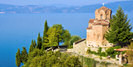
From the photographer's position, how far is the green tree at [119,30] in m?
19.6

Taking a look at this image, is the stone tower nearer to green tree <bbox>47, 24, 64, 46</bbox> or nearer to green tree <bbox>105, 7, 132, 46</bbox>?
green tree <bbox>105, 7, 132, 46</bbox>

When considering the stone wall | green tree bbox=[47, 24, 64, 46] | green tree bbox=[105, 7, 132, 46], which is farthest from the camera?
green tree bbox=[47, 24, 64, 46]

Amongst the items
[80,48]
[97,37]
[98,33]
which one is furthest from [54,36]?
[98,33]

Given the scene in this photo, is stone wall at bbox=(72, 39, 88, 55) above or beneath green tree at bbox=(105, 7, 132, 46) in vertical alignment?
beneath

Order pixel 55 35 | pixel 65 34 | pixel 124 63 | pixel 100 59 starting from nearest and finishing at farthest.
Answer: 1. pixel 124 63
2. pixel 100 59
3. pixel 55 35
4. pixel 65 34

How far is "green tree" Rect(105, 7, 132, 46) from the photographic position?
19.6 meters

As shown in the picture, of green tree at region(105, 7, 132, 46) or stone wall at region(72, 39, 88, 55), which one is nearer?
green tree at region(105, 7, 132, 46)

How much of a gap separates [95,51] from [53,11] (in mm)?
158059

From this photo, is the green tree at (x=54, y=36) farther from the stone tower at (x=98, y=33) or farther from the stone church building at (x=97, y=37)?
the stone tower at (x=98, y=33)

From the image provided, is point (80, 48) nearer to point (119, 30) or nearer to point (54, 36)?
point (54, 36)

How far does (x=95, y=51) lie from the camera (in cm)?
2088

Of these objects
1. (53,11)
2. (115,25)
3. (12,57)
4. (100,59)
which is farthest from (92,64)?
(53,11)

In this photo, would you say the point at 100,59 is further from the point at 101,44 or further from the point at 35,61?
the point at 35,61

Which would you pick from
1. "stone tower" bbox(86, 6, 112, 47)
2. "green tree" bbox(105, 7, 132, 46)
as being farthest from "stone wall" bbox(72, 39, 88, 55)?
"green tree" bbox(105, 7, 132, 46)
